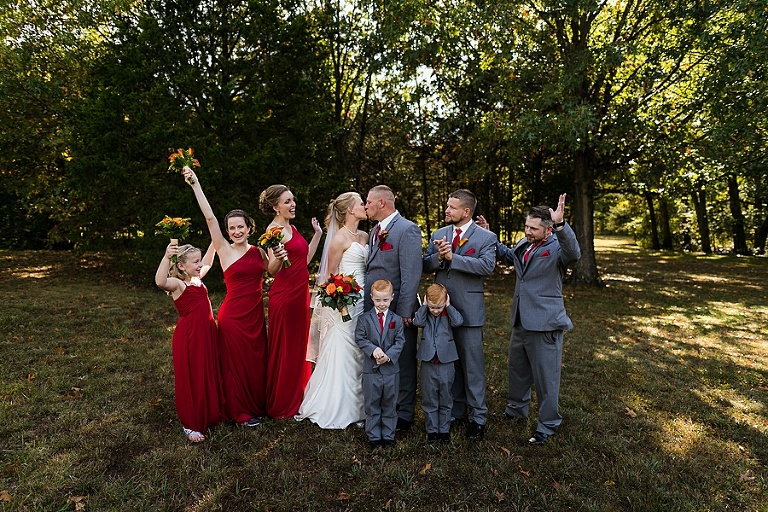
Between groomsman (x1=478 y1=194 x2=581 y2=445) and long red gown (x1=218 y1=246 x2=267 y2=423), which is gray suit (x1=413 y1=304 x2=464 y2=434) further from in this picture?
long red gown (x1=218 y1=246 x2=267 y2=423)

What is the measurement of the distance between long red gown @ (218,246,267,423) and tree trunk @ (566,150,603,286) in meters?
12.0

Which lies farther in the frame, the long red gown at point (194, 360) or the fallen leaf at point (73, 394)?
the fallen leaf at point (73, 394)

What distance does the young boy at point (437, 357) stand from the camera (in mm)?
4477

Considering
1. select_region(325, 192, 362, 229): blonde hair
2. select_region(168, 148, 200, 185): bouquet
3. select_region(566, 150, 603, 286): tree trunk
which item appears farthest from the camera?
select_region(566, 150, 603, 286): tree trunk

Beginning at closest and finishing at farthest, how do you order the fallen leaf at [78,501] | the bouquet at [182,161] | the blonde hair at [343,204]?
the fallen leaf at [78,501] < the bouquet at [182,161] < the blonde hair at [343,204]

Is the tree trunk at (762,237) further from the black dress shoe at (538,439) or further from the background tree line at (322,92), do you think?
the black dress shoe at (538,439)

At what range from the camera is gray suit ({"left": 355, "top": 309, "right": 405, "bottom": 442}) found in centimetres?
444

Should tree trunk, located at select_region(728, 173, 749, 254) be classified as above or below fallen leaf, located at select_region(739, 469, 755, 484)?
above

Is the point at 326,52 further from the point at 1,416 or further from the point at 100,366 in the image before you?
the point at 1,416

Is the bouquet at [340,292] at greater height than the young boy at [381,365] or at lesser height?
greater

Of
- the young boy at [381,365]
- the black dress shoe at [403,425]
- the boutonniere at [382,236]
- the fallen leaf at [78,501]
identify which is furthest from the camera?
the black dress shoe at [403,425]

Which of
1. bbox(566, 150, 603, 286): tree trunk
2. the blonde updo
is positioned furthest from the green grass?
bbox(566, 150, 603, 286): tree trunk

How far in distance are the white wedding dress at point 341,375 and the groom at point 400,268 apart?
234 millimetres

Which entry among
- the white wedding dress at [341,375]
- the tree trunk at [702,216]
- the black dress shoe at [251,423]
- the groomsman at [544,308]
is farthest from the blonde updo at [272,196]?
the tree trunk at [702,216]
